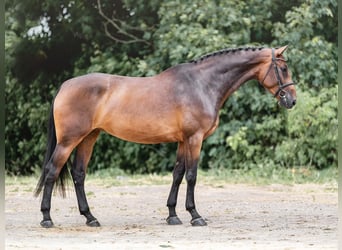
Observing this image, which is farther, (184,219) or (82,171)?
(184,219)

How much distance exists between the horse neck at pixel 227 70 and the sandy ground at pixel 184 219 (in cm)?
131

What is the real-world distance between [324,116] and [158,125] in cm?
577

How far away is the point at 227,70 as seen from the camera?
7.24 m

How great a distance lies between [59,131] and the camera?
22.9 feet

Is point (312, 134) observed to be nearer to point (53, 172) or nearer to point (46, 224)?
point (53, 172)

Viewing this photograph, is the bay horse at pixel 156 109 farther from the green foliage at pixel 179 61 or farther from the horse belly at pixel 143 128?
the green foliage at pixel 179 61

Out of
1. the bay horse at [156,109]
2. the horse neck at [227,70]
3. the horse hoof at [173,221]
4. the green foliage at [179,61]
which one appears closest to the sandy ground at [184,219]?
the horse hoof at [173,221]

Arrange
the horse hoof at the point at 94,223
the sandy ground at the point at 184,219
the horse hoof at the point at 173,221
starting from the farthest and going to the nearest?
the horse hoof at the point at 173,221 < the horse hoof at the point at 94,223 < the sandy ground at the point at 184,219

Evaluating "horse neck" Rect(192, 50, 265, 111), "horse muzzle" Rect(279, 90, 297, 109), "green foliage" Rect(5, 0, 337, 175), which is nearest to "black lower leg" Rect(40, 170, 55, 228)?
"horse neck" Rect(192, 50, 265, 111)

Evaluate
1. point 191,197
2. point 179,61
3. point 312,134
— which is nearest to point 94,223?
point 191,197

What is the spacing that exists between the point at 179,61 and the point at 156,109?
628 cm

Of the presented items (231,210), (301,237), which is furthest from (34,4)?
(301,237)

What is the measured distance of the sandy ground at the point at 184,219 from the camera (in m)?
5.89

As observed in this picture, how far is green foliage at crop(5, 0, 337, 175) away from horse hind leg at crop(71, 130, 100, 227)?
5478 millimetres
